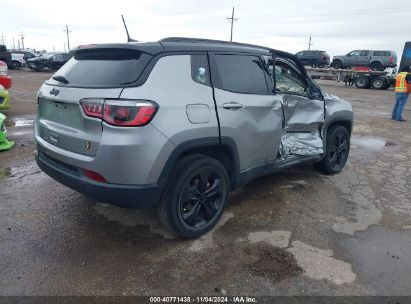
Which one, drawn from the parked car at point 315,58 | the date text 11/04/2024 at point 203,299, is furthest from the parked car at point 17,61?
the date text 11/04/2024 at point 203,299

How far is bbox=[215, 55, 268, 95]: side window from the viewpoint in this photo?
134 inches

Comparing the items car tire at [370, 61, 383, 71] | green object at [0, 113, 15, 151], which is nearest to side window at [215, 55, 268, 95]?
green object at [0, 113, 15, 151]

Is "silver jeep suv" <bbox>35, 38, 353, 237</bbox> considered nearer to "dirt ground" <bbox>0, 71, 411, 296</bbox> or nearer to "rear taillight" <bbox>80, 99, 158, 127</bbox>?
"rear taillight" <bbox>80, 99, 158, 127</bbox>

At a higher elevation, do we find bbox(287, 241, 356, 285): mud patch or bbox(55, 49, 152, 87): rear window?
bbox(55, 49, 152, 87): rear window

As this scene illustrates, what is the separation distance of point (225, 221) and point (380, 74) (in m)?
24.6

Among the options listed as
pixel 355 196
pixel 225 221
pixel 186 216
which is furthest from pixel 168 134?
pixel 355 196

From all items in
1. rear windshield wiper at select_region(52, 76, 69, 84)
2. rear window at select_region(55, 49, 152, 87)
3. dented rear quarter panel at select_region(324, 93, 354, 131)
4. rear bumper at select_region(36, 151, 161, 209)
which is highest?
rear window at select_region(55, 49, 152, 87)

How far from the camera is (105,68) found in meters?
3.02

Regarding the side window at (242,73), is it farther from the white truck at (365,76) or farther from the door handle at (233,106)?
the white truck at (365,76)

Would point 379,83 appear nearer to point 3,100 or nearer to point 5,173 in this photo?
point 3,100

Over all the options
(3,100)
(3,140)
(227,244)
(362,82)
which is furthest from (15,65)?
(227,244)

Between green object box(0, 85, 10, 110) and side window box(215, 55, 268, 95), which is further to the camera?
green object box(0, 85, 10, 110)

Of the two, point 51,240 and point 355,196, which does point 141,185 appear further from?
point 355,196

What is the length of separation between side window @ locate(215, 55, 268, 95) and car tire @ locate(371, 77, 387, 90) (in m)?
23.6
